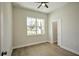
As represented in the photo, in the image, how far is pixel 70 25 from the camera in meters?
4.07

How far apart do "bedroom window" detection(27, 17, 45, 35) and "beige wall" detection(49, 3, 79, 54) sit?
175 centimetres

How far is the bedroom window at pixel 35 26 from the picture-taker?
5.39m

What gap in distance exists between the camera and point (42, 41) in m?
6.12

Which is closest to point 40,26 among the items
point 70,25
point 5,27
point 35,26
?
point 35,26

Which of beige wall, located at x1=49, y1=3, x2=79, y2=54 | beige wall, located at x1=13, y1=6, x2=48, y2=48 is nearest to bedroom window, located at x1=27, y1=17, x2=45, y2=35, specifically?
beige wall, located at x1=13, y1=6, x2=48, y2=48

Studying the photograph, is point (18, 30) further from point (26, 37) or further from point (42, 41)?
point (42, 41)

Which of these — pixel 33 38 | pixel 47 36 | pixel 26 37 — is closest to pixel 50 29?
pixel 47 36

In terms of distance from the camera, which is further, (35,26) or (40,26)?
(40,26)

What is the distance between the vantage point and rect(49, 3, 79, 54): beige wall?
3.69 metres

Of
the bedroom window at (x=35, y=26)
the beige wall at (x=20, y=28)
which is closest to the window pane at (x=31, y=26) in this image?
the bedroom window at (x=35, y=26)

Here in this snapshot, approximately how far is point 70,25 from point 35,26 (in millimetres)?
2634

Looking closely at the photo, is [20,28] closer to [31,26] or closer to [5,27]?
[31,26]

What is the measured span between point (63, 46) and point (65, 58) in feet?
12.7

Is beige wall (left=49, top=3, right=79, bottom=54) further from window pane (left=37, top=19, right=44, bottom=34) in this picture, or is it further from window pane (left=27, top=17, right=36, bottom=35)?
window pane (left=27, top=17, right=36, bottom=35)
